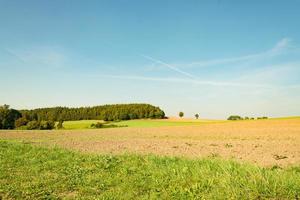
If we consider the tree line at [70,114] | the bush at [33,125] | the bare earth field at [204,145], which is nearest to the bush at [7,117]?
the tree line at [70,114]

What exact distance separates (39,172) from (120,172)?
3.19 meters

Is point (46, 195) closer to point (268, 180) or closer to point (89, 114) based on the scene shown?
point (268, 180)

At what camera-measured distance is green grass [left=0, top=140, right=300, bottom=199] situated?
8016 millimetres

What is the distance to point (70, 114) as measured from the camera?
114438 mm

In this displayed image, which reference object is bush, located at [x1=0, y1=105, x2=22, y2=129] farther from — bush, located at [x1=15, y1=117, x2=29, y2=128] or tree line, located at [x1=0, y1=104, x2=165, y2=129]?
bush, located at [x1=15, y1=117, x2=29, y2=128]

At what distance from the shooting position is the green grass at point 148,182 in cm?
802

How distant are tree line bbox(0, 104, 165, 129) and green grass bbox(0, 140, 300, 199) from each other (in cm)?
7655

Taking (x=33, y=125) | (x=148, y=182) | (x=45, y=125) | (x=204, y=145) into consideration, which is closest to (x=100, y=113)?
(x=45, y=125)

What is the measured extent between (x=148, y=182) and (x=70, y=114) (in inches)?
4241

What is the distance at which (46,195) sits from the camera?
9.10 m

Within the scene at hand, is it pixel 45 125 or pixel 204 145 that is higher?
pixel 45 125

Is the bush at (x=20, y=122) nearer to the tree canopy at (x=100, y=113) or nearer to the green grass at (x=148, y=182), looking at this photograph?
the tree canopy at (x=100, y=113)

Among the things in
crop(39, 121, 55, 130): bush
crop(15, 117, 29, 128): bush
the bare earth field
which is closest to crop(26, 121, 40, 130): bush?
crop(39, 121, 55, 130): bush

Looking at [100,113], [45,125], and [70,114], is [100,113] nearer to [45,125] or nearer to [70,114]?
[70,114]
